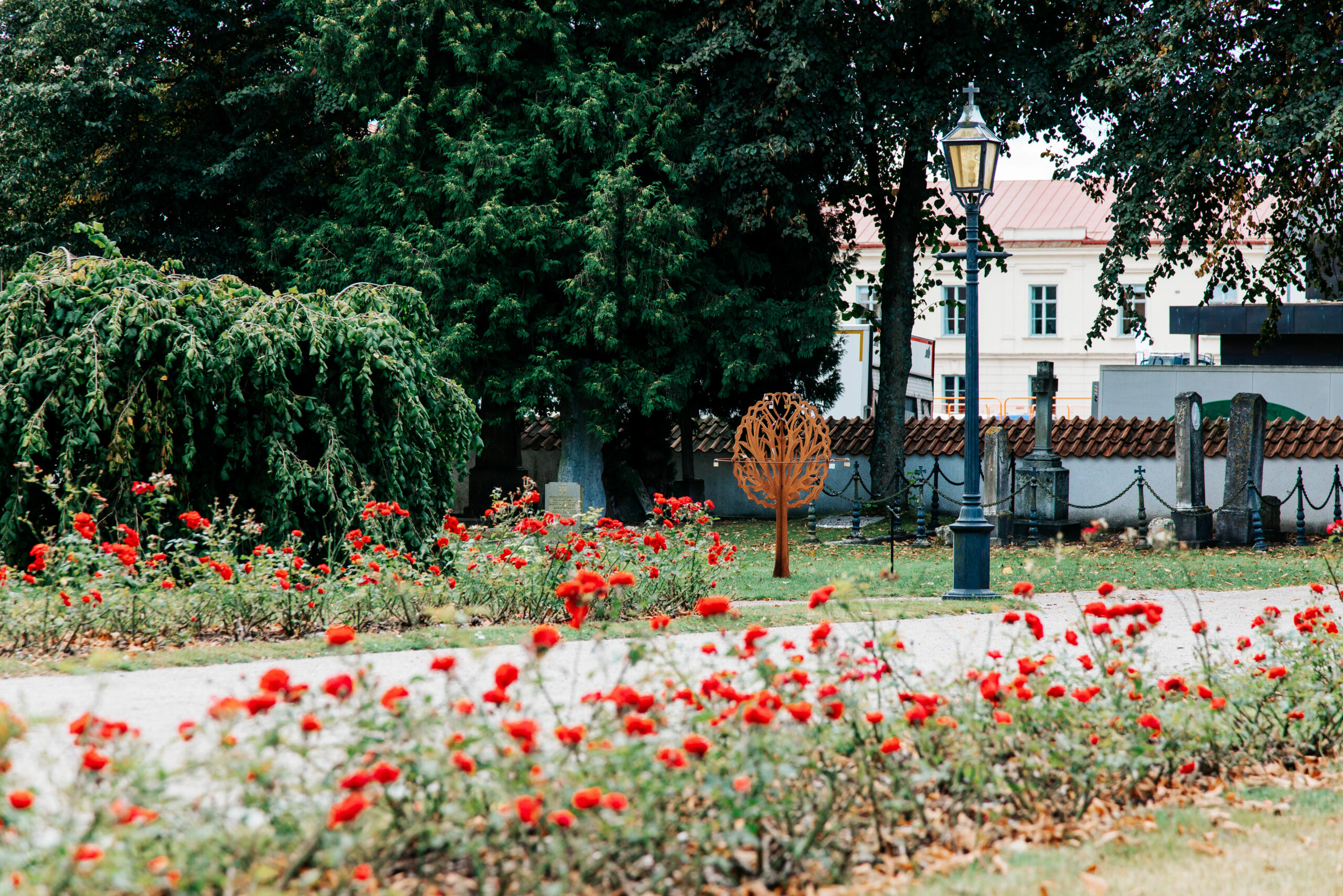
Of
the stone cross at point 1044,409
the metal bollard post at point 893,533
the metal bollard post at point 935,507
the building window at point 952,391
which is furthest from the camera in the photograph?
the building window at point 952,391

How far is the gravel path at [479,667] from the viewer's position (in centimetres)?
504

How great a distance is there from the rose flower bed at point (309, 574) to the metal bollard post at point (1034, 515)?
8.56 m

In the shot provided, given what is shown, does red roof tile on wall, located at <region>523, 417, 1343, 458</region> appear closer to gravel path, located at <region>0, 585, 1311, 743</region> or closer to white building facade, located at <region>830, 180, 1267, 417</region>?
gravel path, located at <region>0, 585, 1311, 743</region>

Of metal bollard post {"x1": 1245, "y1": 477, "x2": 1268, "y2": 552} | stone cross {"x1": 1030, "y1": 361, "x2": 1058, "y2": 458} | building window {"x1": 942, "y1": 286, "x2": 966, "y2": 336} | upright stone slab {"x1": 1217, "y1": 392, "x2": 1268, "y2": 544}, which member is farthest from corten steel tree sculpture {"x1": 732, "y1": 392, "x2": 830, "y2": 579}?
building window {"x1": 942, "y1": 286, "x2": 966, "y2": 336}

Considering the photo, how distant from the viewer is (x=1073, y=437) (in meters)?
20.7

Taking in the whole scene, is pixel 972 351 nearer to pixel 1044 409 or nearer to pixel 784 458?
pixel 784 458

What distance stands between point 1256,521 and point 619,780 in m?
15.6

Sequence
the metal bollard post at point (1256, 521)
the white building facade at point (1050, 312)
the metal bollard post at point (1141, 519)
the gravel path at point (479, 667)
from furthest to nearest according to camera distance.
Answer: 1. the white building facade at point (1050, 312)
2. the metal bollard post at point (1141, 519)
3. the metal bollard post at point (1256, 521)
4. the gravel path at point (479, 667)

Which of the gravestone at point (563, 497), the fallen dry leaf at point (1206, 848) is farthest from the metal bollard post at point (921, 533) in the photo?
the fallen dry leaf at point (1206, 848)

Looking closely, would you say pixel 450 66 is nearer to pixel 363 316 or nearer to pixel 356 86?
pixel 356 86

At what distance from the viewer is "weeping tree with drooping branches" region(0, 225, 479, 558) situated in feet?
27.8

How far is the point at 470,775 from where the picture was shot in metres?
3.47

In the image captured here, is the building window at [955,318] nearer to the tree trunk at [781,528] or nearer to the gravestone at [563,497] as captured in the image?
the gravestone at [563,497]

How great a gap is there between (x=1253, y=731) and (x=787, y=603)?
18.6 feet
